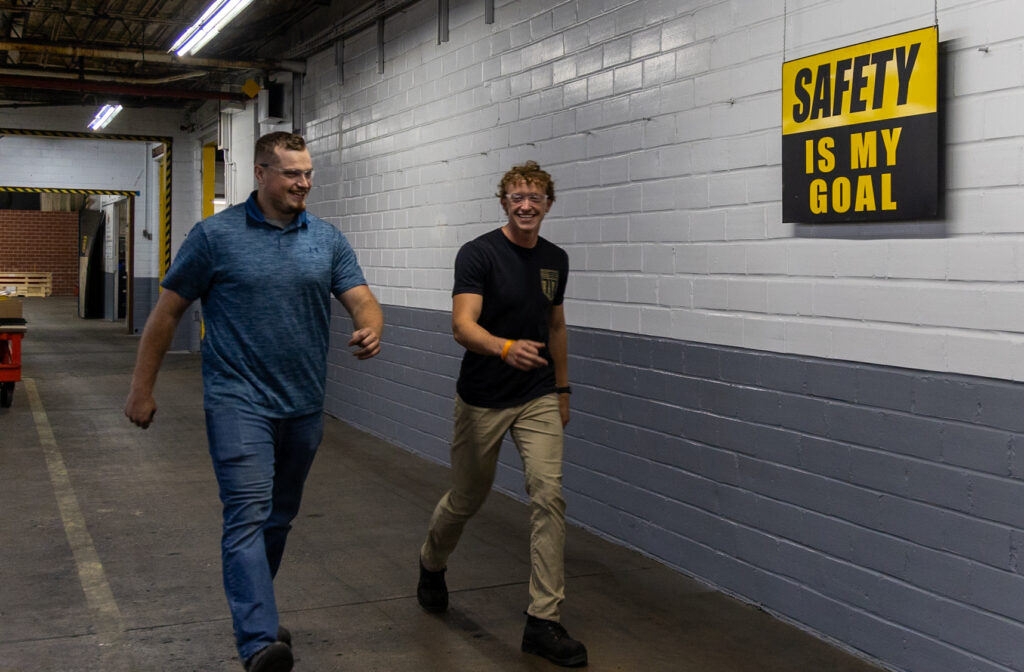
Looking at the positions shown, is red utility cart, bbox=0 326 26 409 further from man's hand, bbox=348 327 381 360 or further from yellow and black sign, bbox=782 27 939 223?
yellow and black sign, bbox=782 27 939 223

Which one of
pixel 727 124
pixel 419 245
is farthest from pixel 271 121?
pixel 727 124

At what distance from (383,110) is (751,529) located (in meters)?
6.22

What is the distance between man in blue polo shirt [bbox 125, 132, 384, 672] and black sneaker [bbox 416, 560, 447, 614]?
1.25 m

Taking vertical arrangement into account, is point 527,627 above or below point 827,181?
below

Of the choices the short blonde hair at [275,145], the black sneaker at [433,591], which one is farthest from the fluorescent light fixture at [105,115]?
the short blonde hair at [275,145]

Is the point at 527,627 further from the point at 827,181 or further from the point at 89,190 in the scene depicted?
the point at 89,190

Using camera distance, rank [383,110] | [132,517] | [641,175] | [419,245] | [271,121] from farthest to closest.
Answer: [271,121], [383,110], [419,245], [132,517], [641,175]

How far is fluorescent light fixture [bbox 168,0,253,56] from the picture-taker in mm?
9805

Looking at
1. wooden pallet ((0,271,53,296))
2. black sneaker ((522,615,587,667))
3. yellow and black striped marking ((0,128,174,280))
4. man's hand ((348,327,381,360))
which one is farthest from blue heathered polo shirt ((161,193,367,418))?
wooden pallet ((0,271,53,296))

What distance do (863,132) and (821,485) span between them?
4.88 ft

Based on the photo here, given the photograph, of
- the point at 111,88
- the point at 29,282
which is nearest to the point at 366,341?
the point at 111,88

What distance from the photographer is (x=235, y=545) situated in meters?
3.73

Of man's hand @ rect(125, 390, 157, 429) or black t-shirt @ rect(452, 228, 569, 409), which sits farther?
black t-shirt @ rect(452, 228, 569, 409)

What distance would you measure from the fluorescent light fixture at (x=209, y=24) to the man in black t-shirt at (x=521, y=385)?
605 cm
